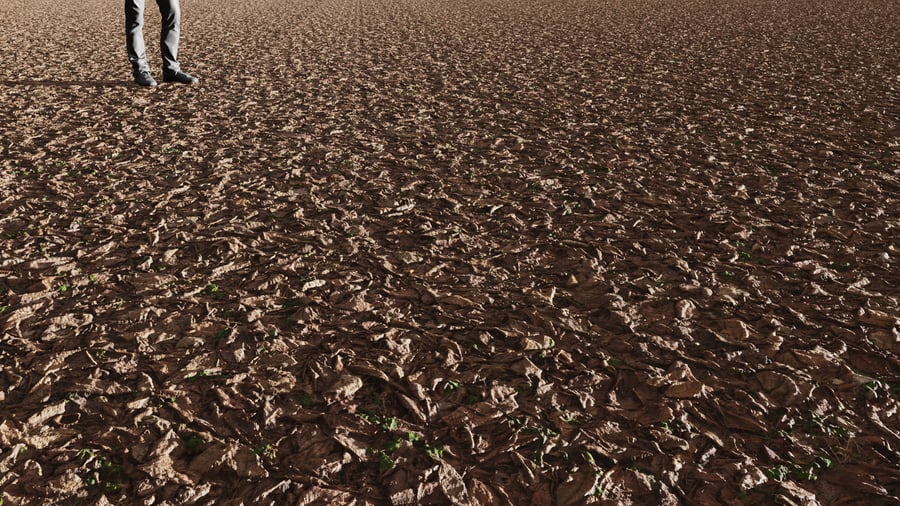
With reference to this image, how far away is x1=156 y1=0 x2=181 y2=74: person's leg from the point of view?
23.6 ft

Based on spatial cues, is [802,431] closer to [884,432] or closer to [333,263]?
[884,432]

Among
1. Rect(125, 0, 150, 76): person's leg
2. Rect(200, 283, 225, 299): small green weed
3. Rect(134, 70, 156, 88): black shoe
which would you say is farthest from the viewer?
Rect(134, 70, 156, 88): black shoe

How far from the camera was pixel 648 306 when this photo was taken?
3.20m

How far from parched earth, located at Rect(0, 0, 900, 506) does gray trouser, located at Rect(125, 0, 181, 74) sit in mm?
502

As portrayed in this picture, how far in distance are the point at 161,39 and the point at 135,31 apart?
0.28 metres

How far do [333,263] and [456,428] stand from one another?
146cm

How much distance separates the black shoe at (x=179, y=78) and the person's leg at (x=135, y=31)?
0.24 meters

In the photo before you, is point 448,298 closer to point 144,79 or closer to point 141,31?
point 144,79

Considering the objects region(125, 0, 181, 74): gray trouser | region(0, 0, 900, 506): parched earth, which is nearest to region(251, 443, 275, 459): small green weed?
region(0, 0, 900, 506): parched earth

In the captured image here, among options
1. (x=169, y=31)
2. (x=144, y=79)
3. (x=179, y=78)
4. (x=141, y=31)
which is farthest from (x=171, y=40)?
(x=144, y=79)

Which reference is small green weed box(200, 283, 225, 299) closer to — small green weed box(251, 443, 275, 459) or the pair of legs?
small green weed box(251, 443, 275, 459)

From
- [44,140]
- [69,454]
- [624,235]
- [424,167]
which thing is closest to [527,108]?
[424,167]

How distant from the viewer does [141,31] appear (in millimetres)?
7305

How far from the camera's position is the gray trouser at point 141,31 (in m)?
7.04
